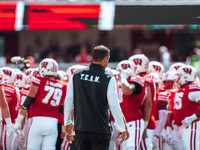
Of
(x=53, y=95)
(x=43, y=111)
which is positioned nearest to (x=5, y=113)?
(x=43, y=111)

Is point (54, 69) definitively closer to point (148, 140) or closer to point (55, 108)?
point (55, 108)

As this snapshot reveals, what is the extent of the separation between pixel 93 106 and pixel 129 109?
1834mm

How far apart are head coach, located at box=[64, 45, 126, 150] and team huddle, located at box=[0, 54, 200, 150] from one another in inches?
46.3

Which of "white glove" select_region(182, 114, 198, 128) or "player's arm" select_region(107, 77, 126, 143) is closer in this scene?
"player's arm" select_region(107, 77, 126, 143)

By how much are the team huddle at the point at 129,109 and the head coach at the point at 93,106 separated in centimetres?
118

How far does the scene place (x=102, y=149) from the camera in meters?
5.62

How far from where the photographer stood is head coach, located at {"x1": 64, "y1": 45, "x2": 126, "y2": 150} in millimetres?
5578

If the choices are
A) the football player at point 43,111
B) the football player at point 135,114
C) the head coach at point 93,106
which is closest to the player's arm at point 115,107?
the head coach at point 93,106

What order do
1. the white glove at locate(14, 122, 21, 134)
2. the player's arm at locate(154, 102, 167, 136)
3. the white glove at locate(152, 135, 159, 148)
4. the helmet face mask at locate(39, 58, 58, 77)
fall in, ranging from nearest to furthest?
the white glove at locate(14, 122, 21, 134) → the helmet face mask at locate(39, 58, 58, 77) → the player's arm at locate(154, 102, 167, 136) → the white glove at locate(152, 135, 159, 148)

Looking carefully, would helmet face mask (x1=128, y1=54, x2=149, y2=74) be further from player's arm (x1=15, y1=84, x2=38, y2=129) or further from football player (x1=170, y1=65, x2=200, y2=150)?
player's arm (x1=15, y1=84, x2=38, y2=129)

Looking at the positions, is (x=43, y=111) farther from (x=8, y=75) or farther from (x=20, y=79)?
(x=20, y=79)

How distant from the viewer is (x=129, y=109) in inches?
291

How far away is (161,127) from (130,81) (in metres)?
1.64

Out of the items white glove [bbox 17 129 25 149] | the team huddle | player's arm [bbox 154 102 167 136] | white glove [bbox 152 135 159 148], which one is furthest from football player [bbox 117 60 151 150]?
white glove [bbox 17 129 25 149]
